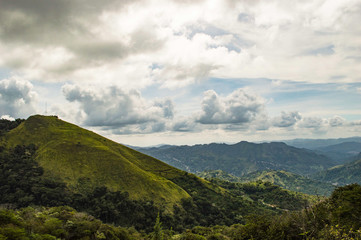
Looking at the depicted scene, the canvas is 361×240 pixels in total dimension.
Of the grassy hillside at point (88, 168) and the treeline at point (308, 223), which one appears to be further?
the grassy hillside at point (88, 168)

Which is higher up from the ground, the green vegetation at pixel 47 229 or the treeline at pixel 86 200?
the green vegetation at pixel 47 229

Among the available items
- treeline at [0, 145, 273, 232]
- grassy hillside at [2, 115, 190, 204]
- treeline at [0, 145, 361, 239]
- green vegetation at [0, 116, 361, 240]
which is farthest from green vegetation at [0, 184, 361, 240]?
grassy hillside at [2, 115, 190, 204]

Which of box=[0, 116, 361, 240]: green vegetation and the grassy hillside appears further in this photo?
the grassy hillside

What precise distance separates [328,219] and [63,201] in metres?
132

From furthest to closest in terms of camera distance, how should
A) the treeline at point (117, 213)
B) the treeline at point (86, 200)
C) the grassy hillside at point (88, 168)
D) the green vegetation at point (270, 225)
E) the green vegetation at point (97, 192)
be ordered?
1. the grassy hillside at point (88, 168)
2. the treeline at point (86, 200)
3. the green vegetation at point (97, 192)
4. the treeline at point (117, 213)
5. the green vegetation at point (270, 225)

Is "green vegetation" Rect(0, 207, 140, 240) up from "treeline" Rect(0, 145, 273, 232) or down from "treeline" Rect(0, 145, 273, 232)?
up

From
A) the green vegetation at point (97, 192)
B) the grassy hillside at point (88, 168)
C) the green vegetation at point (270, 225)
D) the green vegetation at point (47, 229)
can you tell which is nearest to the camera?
the green vegetation at point (270, 225)

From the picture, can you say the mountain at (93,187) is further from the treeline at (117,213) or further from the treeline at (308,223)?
the treeline at (308,223)

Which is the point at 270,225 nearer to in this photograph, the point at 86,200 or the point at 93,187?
the point at 86,200

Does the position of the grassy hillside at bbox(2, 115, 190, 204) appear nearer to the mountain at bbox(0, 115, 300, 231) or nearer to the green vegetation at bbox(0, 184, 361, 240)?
the mountain at bbox(0, 115, 300, 231)

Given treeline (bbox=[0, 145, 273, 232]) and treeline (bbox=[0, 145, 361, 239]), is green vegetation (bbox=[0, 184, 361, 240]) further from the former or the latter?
treeline (bbox=[0, 145, 273, 232])

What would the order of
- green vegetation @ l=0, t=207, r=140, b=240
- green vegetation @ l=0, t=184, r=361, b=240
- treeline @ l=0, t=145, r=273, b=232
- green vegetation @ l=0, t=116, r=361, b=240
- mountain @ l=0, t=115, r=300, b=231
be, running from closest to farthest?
green vegetation @ l=0, t=184, r=361, b=240 < green vegetation @ l=0, t=207, r=140, b=240 < green vegetation @ l=0, t=116, r=361, b=240 < treeline @ l=0, t=145, r=273, b=232 < mountain @ l=0, t=115, r=300, b=231

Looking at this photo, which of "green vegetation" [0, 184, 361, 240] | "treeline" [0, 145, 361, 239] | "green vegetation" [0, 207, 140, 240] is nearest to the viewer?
"green vegetation" [0, 184, 361, 240]

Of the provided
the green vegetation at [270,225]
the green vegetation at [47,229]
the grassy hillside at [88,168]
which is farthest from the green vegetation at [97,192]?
the green vegetation at [270,225]
